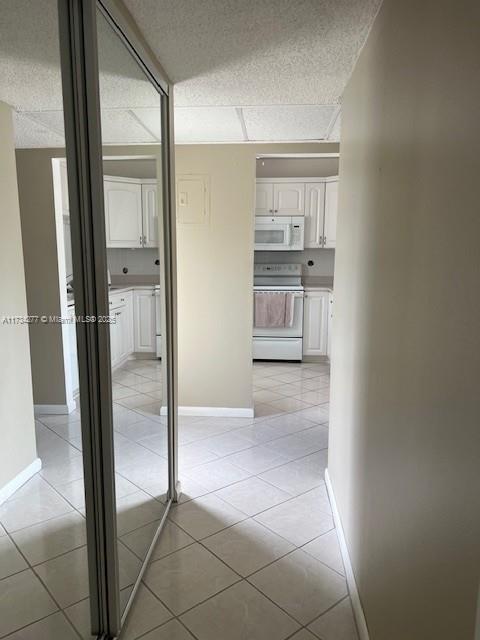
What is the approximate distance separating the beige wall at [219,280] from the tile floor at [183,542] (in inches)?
31.6

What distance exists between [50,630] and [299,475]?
5.53 feet

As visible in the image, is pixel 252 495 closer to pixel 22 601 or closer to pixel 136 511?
pixel 136 511

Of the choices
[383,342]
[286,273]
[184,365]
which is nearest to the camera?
[383,342]

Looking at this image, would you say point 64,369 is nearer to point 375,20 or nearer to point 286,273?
point 375,20

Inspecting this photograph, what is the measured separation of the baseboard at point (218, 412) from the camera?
12.5 feet

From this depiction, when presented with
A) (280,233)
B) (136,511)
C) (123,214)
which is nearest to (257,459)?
(136,511)

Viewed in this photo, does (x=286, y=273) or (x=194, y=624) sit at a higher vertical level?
(x=286, y=273)

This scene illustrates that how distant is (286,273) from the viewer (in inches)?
234

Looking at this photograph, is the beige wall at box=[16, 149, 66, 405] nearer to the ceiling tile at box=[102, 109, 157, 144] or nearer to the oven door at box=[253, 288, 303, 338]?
the ceiling tile at box=[102, 109, 157, 144]

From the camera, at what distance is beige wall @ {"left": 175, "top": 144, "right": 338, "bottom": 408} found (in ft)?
11.6

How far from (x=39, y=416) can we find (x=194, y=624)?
1037 mm

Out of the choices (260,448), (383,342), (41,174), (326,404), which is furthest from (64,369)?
(326,404)

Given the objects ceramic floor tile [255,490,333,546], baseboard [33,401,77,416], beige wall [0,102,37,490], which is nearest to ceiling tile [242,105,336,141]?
beige wall [0,102,37,490]

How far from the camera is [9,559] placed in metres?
1.16
